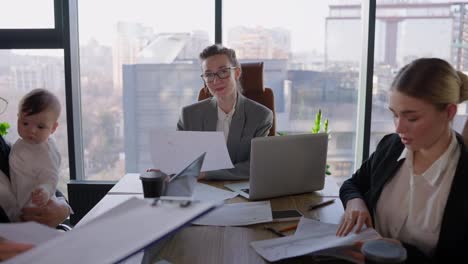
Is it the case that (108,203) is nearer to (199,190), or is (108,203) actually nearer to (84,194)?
(199,190)

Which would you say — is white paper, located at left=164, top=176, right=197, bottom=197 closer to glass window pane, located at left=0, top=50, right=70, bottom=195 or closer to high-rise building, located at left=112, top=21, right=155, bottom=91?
high-rise building, located at left=112, top=21, right=155, bottom=91

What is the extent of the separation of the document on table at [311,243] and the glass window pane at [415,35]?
2125 millimetres

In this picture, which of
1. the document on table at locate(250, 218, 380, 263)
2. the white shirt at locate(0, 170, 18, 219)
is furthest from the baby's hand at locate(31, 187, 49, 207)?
the document on table at locate(250, 218, 380, 263)

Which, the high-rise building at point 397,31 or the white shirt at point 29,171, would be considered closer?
the white shirt at point 29,171

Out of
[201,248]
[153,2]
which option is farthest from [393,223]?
[153,2]

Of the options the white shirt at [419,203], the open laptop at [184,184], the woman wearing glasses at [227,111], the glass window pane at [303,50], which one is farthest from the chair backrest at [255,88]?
the open laptop at [184,184]

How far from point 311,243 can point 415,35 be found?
2476mm

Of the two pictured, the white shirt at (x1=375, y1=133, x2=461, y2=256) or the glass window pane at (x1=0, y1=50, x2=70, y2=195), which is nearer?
the white shirt at (x1=375, y1=133, x2=461, y2=256)

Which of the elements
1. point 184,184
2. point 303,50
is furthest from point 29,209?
point 303,50

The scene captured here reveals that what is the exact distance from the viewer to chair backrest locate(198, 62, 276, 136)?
2514 mm

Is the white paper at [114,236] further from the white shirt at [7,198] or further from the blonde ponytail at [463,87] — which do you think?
the white shirt at [7,198]

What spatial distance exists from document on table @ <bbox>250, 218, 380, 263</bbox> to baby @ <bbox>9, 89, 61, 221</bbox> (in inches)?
41.8

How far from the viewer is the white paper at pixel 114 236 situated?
0.70 meters

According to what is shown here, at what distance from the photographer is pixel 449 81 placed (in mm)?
1252
